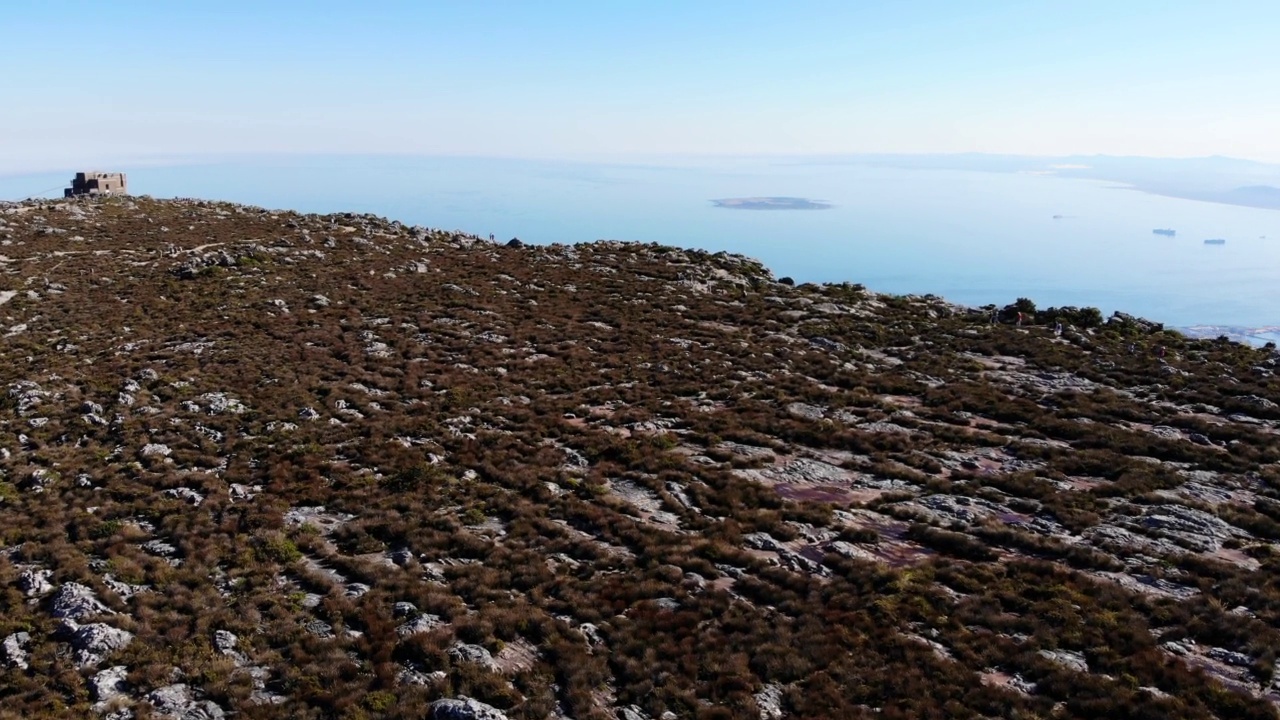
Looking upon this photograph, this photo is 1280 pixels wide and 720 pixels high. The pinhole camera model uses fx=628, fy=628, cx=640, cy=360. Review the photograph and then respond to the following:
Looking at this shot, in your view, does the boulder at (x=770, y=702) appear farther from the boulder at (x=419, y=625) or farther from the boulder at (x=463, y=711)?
the boulder at (x=419, y=625)

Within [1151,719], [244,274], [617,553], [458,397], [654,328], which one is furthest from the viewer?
[244,274]

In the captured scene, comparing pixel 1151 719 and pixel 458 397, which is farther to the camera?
pixel 458 397

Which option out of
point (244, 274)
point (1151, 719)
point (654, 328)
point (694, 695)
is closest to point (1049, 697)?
point (1151, 719)

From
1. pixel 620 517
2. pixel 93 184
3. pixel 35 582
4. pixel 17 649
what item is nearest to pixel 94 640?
pixel 17 649

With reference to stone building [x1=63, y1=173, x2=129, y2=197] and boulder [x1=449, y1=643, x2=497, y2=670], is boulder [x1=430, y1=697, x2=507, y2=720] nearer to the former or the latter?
boulder [x1=449, y1=643, x2=497, y2=670]

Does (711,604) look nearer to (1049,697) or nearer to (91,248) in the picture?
(1049,697)

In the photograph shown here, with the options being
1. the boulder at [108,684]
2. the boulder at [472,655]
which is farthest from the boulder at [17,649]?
the boulder at [472,655]
